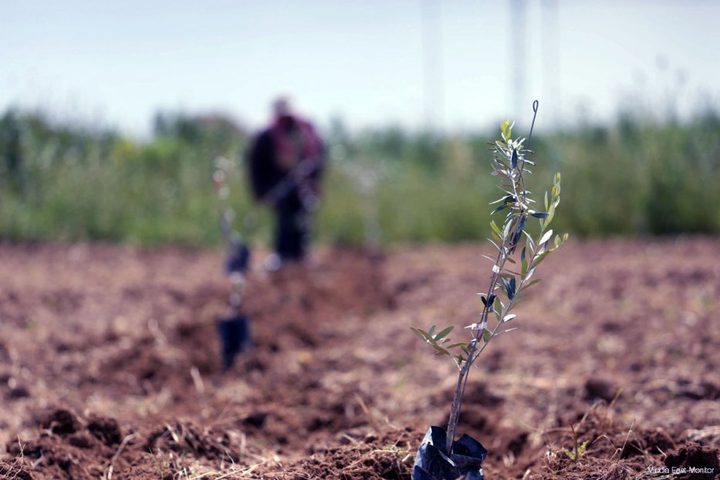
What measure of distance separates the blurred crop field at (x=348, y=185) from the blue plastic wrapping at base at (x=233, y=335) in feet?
15.0

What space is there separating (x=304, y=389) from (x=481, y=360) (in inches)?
42.3

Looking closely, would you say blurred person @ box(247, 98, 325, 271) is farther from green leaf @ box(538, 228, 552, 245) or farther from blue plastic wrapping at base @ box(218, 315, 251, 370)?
green leaf @ box(538, 228, 552, 245)

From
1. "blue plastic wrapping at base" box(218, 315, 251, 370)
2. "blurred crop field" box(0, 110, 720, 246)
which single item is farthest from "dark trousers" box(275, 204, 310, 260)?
"blue plastic wrapping at base" box(218, 315, 251, 370)

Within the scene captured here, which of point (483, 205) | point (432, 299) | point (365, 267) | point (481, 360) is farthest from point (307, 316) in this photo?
point (483, 205)

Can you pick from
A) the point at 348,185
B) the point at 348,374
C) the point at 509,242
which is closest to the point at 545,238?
the point at 509,242

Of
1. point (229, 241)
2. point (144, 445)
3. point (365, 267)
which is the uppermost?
point (229, 241)

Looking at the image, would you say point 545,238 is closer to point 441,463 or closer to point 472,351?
point 472,351

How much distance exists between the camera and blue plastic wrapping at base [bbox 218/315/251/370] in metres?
4.58

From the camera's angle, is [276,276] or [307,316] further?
[276,276]

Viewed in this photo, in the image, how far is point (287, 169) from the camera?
8.69 metres

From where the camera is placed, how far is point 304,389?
13.4ft

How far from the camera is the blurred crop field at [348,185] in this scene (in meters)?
10.2

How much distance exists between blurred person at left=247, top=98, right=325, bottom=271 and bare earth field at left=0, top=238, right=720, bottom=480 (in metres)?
1.01

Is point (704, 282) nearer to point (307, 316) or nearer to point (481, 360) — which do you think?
point (481, 360)
